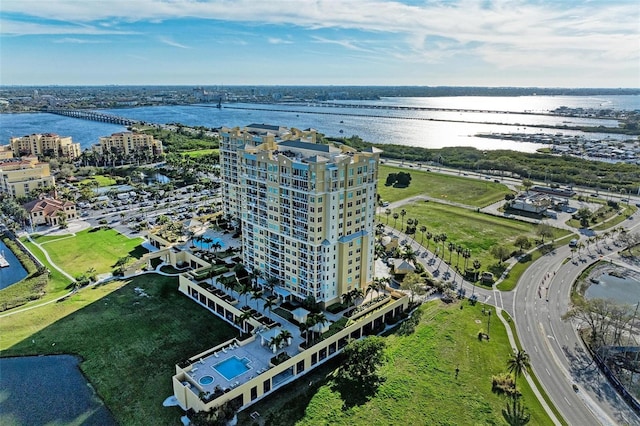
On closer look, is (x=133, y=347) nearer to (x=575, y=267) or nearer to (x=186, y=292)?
(x=186, y=292)

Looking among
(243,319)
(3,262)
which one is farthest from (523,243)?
(3,262)

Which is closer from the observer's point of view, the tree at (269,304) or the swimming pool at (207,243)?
the tree at (269,304)

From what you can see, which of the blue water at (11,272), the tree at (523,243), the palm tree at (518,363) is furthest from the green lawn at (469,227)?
the blue water at (11,272)

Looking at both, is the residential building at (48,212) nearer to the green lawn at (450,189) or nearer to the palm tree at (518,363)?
the green lawn at (450,189)

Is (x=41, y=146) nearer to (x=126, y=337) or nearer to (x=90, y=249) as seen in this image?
(x=90, y=249)

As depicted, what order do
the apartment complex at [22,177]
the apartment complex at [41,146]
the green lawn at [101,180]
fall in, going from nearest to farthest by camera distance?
1. the apartment complex at [22,177]
2. the green lawn at [101,180]
3. the apartment complex at [41,146]

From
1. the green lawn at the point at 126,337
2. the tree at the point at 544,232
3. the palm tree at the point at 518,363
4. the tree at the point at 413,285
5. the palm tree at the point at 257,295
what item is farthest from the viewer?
the tree at the point at 544,232
